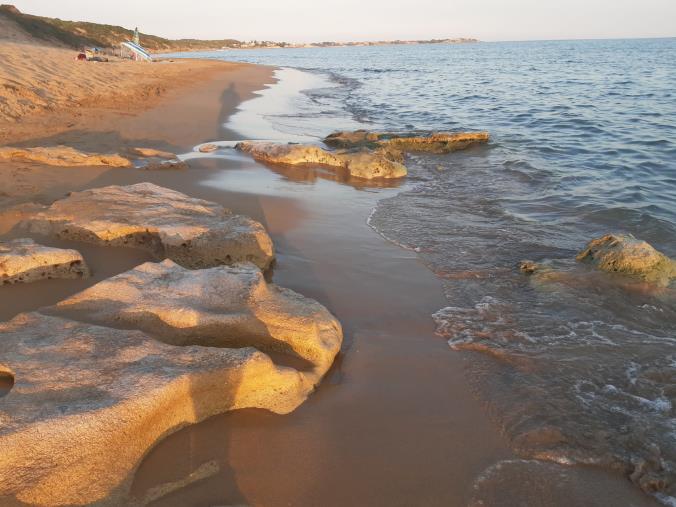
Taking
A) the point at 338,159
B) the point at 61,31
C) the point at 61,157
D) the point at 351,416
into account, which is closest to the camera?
the point at 351,416

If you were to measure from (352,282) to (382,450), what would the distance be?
206cm

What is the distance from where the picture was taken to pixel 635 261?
15.6ft

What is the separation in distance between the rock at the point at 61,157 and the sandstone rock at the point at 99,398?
15.8ft

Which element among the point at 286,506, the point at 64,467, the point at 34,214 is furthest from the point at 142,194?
the point at 286,506

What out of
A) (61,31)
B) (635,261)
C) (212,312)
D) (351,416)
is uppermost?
(61,31)

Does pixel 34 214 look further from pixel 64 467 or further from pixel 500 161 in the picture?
pixel 500 161

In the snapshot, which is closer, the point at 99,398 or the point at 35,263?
the point at 99,398

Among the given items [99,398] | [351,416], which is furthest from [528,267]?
[99,398]

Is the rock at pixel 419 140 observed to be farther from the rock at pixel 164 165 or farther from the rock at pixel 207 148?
the rock at pixel 164 165

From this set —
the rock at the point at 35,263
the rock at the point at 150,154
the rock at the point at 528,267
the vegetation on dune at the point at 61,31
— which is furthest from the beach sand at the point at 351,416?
A: the vegetation on dune at the point at 61,31

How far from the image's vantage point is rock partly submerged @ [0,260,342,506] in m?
2.03

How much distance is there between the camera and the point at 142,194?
504 cm

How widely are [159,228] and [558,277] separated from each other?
13.0 ft

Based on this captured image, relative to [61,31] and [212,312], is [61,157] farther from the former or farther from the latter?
[61,31]
